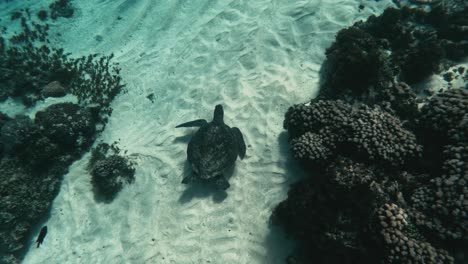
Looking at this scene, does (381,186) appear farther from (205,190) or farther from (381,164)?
(205,190)

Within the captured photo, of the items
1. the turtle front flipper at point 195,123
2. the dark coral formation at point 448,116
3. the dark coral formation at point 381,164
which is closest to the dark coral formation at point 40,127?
the turtle front flipper at point 195,123

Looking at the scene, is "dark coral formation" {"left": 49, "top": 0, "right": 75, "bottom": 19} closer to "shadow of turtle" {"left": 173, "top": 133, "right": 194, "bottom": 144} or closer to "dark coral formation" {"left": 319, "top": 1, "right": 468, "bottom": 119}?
→ "shadow of turtle" {"left": 173, "top": 133, "right": 194, "bottom": 144}

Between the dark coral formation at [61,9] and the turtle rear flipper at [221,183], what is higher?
the dark coral formation at [61,9]

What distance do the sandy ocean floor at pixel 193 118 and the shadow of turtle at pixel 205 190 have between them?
0.12 ft

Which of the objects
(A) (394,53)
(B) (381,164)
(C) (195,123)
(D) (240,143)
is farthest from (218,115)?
(A) (394,53)

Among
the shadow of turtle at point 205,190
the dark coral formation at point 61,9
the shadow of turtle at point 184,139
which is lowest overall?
the shadow of turtle at point 205,190

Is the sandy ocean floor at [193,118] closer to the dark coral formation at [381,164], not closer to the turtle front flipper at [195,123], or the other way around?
the turtle front flipper at [195,123]

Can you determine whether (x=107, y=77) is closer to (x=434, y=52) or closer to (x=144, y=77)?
(x=144, y=77)

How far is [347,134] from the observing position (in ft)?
18.7

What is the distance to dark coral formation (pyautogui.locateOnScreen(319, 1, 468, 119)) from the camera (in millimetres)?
6734

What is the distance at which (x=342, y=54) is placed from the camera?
7.19 meters

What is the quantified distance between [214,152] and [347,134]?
311 cm

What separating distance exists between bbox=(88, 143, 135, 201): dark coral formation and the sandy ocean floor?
0.78 ft

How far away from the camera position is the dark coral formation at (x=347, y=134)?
17.5 feet
